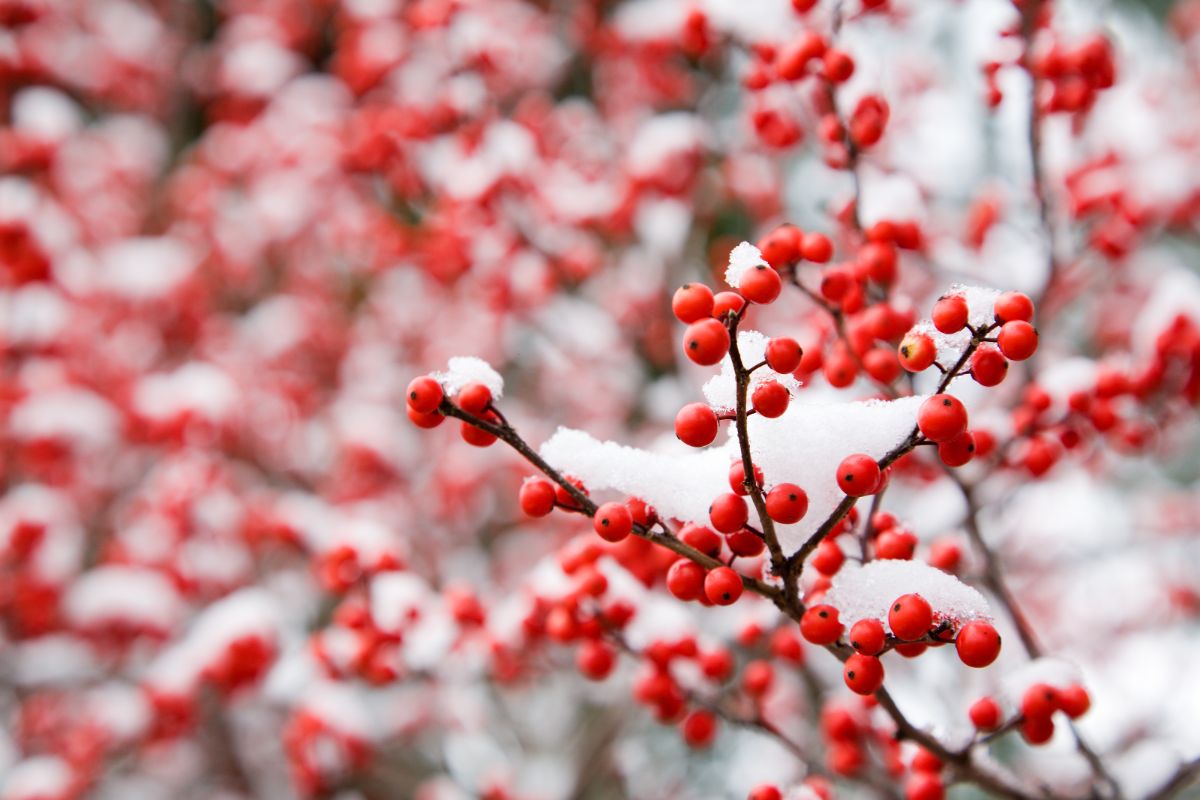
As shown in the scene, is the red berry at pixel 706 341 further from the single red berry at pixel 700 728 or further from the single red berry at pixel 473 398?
the single red berry at pixel 700 728

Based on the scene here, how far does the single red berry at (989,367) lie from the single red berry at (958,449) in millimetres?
66

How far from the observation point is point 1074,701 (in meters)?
1.29

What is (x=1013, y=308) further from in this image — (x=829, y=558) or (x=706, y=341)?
(x=829, y=558)

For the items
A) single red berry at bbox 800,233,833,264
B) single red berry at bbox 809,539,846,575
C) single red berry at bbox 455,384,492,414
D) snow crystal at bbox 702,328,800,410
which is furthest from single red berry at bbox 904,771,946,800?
single red berry at bbox 455,384,492,414

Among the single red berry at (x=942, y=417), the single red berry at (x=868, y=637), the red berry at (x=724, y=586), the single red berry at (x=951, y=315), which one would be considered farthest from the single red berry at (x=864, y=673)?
the single red berry at (x=951, y=315)

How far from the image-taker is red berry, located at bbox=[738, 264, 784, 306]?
0.99 metres

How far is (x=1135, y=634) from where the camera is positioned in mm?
4168

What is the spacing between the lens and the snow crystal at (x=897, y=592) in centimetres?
109

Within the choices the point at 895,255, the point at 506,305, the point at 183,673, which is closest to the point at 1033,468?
the point at 895,255

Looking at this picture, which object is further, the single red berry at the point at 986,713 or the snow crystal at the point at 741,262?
the single red berry at the point at 986,713

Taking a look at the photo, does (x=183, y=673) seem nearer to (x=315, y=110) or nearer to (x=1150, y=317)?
(x=1150, y=317)

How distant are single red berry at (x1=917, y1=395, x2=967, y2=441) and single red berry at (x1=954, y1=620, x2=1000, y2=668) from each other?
26 cm

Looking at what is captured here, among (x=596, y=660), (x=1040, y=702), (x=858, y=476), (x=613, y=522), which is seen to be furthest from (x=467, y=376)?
(x=1040, y=702)

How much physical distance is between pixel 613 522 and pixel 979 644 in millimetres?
451
